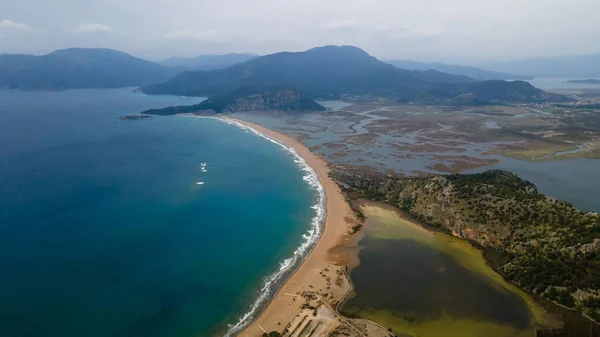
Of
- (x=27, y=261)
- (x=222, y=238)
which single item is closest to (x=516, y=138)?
(x=222, y=238)

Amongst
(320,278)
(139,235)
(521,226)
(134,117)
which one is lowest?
(320,278)

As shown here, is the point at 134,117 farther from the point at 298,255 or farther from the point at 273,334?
the point at 273,334

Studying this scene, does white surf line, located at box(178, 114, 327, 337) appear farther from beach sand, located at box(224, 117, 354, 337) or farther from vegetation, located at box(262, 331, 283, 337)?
vegetation, located at box(262, 331, 283, 337)

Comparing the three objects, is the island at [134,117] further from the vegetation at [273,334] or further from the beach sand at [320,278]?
the vegetation at [273,334]

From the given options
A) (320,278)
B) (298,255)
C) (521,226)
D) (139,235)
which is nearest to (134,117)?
(139,235)

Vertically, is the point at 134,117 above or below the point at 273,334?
above

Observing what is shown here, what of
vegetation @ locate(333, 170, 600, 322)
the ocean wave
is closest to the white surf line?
the ocean wave

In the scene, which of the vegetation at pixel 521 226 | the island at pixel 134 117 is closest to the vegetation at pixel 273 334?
the vegetation at pixel 521 226
